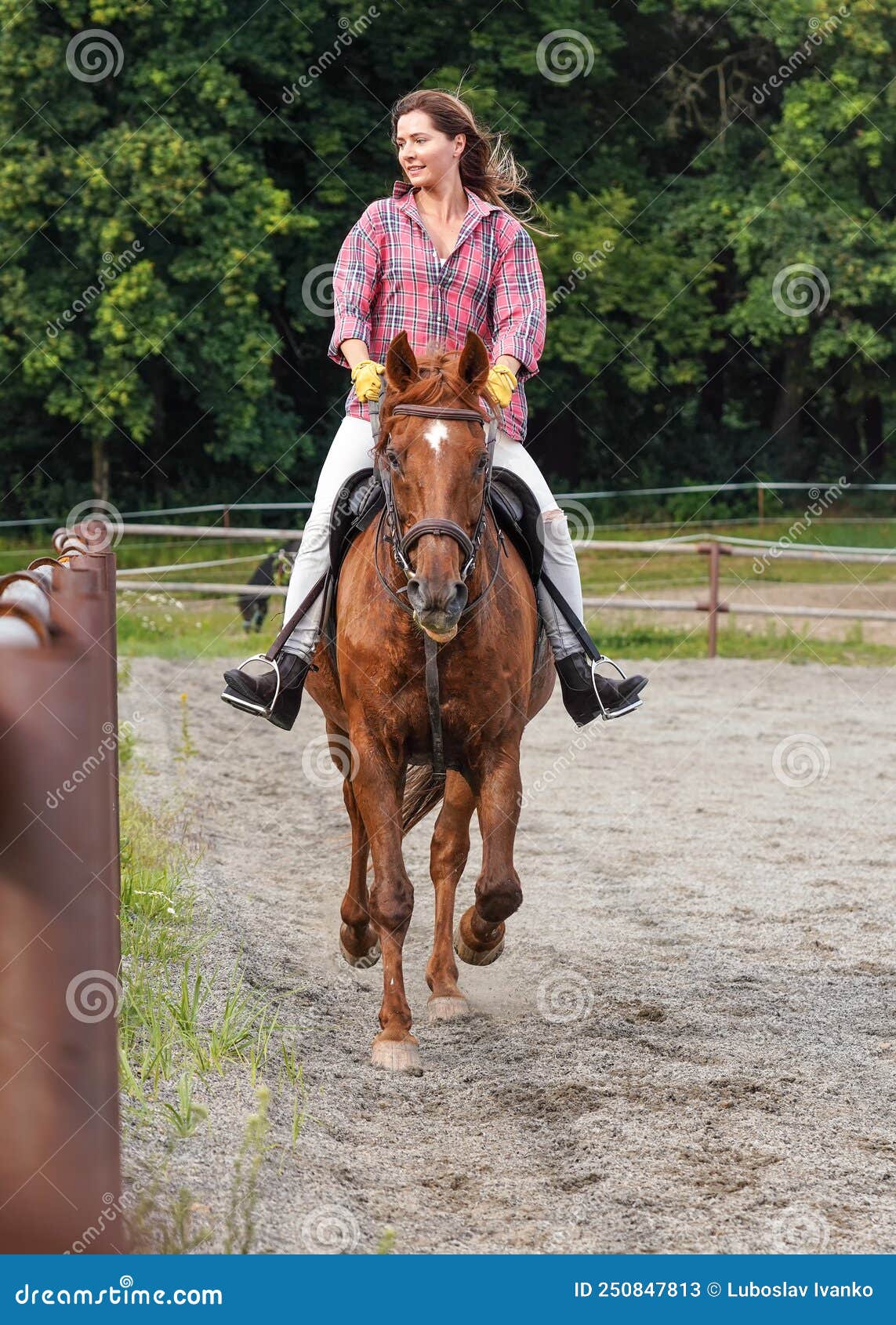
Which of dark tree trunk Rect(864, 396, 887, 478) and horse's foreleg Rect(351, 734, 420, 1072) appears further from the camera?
dark tree trunk Rect(864, 396, 887, 478)

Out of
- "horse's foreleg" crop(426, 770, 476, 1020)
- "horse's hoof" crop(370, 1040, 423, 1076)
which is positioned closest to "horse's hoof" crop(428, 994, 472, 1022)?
"horse's foreleg" crop(426, 770, 476, 1020)

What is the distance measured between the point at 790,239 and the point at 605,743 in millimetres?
19164

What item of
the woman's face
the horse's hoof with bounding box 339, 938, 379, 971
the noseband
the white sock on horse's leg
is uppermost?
the woman's face

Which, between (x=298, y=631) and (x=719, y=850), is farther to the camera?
(x=719, y=850)

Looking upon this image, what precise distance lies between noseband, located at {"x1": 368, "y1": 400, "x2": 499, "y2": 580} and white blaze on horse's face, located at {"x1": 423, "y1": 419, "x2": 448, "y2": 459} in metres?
0.04

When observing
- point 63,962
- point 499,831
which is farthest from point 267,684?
point 63,962

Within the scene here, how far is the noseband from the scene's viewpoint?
4.08m

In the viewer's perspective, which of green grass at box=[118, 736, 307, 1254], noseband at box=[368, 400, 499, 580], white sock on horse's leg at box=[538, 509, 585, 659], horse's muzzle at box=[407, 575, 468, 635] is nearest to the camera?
green grass at box=[118, 736, 307, 1254]

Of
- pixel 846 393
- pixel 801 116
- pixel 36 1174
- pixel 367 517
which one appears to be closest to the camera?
pixel 36 1174

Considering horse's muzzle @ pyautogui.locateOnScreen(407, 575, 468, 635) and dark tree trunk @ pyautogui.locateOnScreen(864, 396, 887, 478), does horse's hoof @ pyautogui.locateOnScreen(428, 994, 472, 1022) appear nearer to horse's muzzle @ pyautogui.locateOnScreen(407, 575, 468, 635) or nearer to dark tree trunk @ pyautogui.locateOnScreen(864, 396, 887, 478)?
horse's muzzle @ pyautogui.locateOnScreen(407, 575, 468, 635)

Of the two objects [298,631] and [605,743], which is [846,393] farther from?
[298,631]

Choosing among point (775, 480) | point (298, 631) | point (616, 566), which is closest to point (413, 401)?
point (298, 631)

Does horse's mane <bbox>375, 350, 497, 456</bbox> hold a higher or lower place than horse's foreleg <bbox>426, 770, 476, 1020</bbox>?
higher

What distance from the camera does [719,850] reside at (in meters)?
7.75
